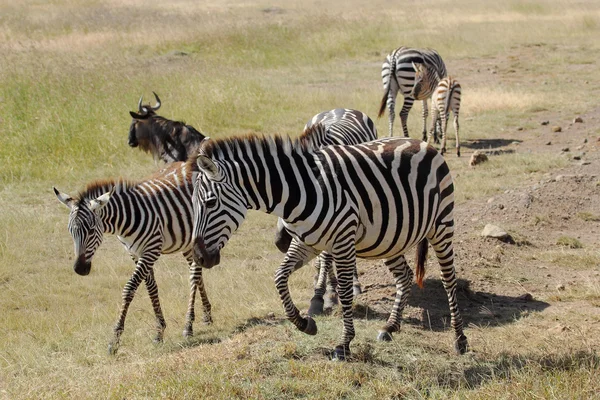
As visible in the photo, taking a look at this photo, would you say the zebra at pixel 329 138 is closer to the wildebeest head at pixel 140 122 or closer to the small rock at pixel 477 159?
the wildebeest head at pixel 140 122

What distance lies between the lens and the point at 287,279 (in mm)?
6301

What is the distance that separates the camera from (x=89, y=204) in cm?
733

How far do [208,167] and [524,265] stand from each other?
472 cm

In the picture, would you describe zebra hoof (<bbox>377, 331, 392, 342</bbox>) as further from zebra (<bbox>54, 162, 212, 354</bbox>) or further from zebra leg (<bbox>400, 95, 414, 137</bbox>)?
zebra leg (<bbox>400, 95, 414, 137</bbox>)

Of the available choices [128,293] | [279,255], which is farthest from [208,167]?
[279,255]

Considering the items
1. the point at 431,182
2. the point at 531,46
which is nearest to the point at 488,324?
the point at 431,182

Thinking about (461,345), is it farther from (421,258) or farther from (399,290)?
(421,258)

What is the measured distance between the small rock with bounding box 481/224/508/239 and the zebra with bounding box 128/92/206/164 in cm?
401

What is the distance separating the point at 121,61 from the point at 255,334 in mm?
16598

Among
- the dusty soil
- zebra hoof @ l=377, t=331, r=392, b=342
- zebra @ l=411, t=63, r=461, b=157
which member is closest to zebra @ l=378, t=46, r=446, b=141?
zebra @ l=411, t=63, r=461, b=157

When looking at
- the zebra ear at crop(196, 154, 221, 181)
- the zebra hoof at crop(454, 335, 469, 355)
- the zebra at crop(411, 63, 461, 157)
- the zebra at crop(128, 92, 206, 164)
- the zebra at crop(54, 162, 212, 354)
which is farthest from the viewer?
the zebra at crop(411, 63, 461, 157)

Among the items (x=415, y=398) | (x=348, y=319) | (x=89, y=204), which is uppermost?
(x=89, y=204)

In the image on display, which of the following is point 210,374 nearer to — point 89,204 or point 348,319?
point 348,319

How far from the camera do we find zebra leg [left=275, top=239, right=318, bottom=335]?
19.9 ft
